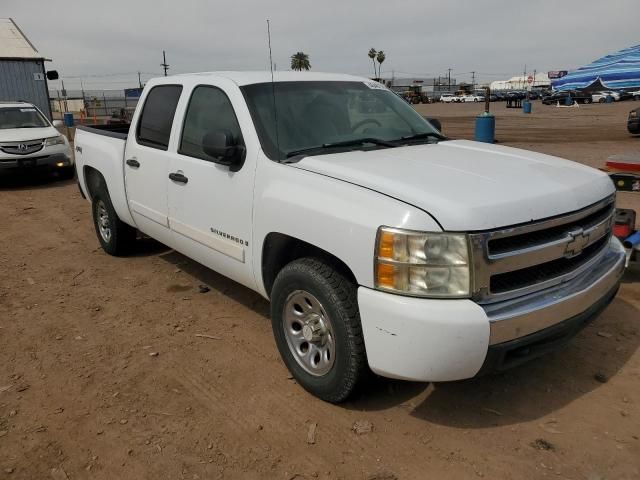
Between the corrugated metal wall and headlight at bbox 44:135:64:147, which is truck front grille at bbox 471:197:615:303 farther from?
the corrugated metal wall

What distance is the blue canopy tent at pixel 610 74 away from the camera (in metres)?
30.5

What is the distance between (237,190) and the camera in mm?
3486

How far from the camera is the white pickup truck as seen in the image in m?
2.46

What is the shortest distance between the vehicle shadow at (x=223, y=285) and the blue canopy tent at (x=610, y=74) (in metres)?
27.6

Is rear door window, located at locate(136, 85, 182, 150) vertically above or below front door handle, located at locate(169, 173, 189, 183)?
above

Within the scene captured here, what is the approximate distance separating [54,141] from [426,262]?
418 inches

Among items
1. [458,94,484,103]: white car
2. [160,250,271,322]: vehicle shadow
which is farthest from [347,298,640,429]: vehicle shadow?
[458,94,484,103]: white car

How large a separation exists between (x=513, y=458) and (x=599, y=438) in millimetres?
500

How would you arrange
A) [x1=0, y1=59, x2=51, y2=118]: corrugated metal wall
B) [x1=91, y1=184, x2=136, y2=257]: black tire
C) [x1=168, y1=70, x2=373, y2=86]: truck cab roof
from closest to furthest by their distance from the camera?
[x1=168, y1=70, x2=373, y2=86]: truck cab roof < [x1=91, y1=184, x2=136, y2=257]: black tire < [x1=0, y1=59, x2=51, y2=118]: corrugated metal wall

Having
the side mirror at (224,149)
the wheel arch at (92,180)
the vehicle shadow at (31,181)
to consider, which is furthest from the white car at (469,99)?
the side mirror at (224,149)

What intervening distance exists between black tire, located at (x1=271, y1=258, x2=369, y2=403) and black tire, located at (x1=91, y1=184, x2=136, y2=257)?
3.06 metres

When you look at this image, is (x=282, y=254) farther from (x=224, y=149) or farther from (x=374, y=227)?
(x=374, y=227)

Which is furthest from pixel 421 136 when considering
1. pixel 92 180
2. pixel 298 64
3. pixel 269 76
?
pixel 298 64

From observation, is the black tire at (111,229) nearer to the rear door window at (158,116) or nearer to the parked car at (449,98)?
the rear door window at (158,116)
